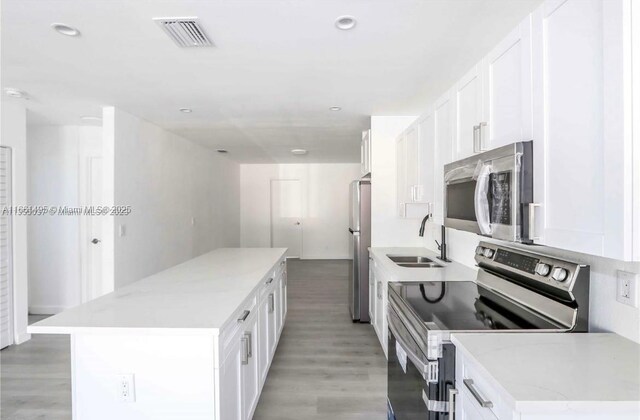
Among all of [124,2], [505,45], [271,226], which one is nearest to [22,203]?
[124,2]

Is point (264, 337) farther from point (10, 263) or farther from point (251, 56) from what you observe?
point (10, 263)

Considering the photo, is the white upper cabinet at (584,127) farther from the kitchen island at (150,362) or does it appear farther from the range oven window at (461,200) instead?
the kitchen island at (150,362)

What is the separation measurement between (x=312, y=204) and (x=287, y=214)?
661 mm

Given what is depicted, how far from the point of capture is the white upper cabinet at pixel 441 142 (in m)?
2.16

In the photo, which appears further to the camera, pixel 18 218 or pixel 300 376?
pixel 18 218

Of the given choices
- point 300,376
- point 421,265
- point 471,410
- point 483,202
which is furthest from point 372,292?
point 471,410

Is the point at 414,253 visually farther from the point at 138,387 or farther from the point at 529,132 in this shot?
the point at 138,387

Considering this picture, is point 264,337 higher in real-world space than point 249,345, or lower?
lower

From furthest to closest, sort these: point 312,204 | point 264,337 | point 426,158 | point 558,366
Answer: point 312,204 → point 426,158 → point 264,337 → point 558,366

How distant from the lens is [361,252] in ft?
13.0

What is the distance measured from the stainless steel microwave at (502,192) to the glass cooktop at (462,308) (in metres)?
0.37

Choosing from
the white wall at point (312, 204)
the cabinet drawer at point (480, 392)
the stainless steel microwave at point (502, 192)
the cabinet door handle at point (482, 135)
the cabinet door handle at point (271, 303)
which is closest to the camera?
the cabinet drawer at point (480, 392)

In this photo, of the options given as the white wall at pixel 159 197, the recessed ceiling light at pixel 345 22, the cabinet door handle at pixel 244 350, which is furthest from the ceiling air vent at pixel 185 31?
the white wall at pixel 159 197

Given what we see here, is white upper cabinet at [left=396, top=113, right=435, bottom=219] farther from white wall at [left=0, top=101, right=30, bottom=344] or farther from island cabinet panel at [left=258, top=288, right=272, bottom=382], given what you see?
white wall at [left=0, top=101, right=30, bottom=344]
